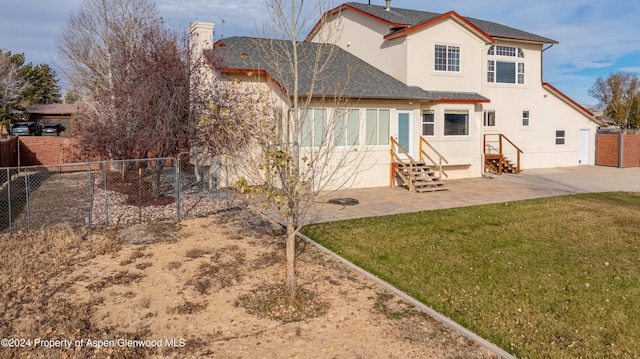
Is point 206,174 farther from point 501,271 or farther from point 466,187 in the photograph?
point 501,271

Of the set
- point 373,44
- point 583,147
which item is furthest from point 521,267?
point 583,147

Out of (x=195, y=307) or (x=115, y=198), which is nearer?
(x=195, y=307)

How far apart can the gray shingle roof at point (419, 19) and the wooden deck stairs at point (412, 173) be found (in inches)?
235

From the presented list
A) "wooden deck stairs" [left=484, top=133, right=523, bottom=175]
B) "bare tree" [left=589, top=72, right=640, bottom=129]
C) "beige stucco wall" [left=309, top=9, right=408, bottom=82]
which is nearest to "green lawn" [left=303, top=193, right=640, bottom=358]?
"beige stucco wall" [left=309, top=9, right=408, bottom=82]

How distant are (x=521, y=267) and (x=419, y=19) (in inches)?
639

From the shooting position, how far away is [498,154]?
73.7 feet

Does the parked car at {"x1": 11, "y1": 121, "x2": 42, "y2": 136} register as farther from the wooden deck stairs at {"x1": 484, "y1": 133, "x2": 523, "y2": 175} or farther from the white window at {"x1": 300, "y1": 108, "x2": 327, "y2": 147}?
the wooden deck stairs at {"x1": 484, "y1": 133, "x2": 523, "y2": 175}

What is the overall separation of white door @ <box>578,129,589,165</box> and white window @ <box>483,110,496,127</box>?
6.70 m

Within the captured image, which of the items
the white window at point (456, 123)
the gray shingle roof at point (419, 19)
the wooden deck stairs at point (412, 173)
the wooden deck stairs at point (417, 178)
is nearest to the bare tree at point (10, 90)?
the gray shingle roof at point (419, 19)

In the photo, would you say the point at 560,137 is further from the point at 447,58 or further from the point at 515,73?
the point at 447,58

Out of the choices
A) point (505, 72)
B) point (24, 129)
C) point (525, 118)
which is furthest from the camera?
point (24, 129)

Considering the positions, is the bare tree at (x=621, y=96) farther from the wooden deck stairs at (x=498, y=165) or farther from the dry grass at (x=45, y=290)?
the dry grass at (x=45, y=290)

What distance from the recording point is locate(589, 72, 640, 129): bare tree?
5666 centimetres

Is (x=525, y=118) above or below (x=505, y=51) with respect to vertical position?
below
